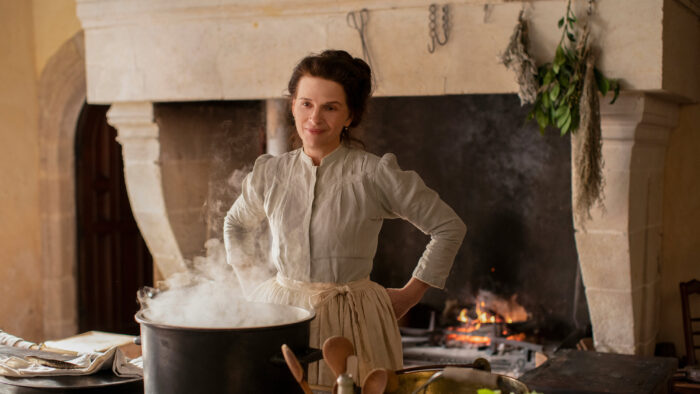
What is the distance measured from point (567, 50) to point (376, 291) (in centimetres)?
180

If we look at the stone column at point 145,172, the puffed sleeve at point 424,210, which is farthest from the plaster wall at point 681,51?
the stone column at point 145,172

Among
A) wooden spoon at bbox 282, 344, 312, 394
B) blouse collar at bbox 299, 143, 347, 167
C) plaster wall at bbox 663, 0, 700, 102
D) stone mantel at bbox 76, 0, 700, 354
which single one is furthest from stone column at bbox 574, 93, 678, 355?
wooden spoon at bbox 282, 344, 312, 394

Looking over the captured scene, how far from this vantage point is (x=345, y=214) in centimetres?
199

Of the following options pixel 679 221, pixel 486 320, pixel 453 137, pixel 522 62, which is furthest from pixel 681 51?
pixel 486 320

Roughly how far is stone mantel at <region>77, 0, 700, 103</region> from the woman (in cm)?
161

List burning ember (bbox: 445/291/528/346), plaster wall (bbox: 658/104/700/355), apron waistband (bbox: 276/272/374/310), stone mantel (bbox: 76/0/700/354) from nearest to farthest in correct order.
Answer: apron waistband (bbox: 276/272/374/310), stone mantel (bbox: 76/0/700/354), plaster wall (bbox: 658/104/700/355), burning ember (bbox: 445/291/528/346)

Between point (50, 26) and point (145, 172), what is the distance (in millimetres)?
1270

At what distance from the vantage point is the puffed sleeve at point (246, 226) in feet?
6.97

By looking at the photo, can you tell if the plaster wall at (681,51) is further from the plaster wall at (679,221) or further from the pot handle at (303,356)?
the pot handle at (303,356)

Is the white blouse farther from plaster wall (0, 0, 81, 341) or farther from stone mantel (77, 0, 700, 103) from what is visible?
plaster wall (0, 0, 81, 341)

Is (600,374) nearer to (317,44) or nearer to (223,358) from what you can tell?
(223,358)

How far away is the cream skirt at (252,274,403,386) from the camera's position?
1972 millimetres

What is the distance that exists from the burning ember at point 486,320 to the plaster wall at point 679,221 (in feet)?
2.64

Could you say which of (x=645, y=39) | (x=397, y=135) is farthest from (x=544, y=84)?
(x=397, y=135)
